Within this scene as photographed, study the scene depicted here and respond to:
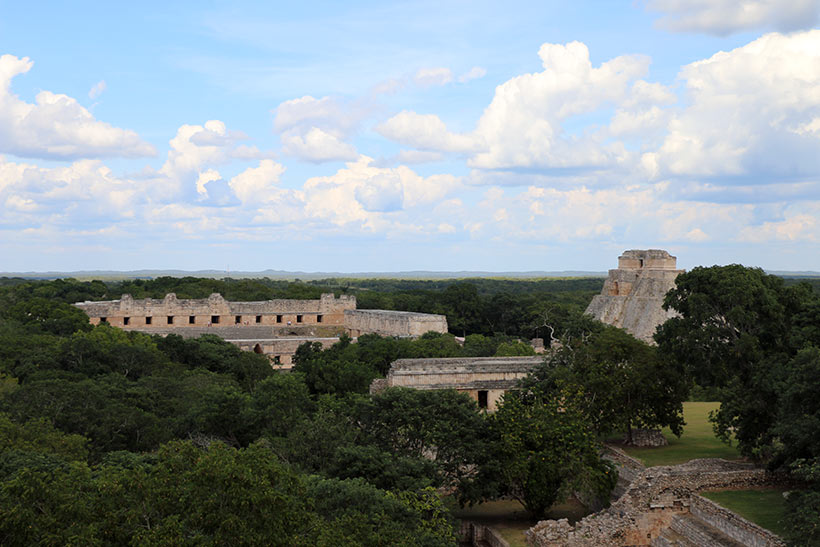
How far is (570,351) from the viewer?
21.4m

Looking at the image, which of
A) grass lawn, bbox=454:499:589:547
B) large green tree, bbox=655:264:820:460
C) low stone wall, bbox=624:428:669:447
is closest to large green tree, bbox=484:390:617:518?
grass lawn, bbox=454:499:589:547

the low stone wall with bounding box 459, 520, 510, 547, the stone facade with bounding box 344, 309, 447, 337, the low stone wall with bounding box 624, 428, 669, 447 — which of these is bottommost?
the low stone wall with bounding box 459, 520, 510, 547

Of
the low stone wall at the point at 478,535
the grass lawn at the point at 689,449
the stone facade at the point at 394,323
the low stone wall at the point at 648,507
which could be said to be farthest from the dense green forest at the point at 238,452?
the stone facade at the point at 394,323

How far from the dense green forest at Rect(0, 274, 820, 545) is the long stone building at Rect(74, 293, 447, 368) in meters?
14.9

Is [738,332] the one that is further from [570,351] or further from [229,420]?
[229,420]

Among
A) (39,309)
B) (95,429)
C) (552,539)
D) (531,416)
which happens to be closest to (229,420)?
(95,429)

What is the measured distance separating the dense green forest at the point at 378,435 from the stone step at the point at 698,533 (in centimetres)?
A: 141

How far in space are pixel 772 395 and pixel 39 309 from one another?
1322 inches

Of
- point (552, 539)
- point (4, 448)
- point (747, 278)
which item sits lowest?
point (552, 539)

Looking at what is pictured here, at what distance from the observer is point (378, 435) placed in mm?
17141

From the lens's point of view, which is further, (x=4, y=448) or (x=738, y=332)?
(x=738, y=332)

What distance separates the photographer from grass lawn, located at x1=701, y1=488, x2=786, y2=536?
13523 mm

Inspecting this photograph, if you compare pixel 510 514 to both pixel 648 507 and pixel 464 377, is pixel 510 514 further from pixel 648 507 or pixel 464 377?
pixel 464 377

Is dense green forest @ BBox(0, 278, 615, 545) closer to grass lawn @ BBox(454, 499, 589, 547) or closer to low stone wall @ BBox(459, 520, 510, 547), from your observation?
grass lawn @ BBox(454, 499, 589, 547)
